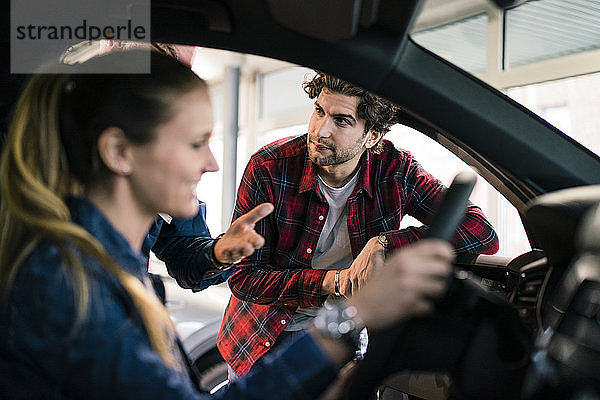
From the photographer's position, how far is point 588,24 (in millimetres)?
4297

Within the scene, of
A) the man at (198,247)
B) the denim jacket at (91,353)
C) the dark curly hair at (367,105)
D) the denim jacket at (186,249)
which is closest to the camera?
the denim jacket at (91,353)

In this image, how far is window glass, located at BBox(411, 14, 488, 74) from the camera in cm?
493

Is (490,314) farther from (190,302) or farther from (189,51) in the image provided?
(190,302)

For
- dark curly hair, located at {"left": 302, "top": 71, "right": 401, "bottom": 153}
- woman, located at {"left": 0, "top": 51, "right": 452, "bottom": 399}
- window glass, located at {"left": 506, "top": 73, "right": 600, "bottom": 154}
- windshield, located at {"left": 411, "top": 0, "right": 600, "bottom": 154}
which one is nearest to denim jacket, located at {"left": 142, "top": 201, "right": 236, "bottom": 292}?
woman, located at {"left": 0, "top": 51, "right": 452, "bottom": 399}

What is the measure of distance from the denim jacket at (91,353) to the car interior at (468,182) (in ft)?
0.37

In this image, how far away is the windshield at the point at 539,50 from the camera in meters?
4.31

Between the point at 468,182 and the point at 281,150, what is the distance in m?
1.14

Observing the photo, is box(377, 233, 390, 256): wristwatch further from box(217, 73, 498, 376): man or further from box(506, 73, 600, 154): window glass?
box(506, 73, 600, 154): window glass

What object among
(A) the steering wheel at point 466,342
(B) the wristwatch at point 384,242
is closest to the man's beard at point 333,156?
(B) the wristwatch at point 384,242

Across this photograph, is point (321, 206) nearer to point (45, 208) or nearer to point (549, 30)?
point (45, 208)

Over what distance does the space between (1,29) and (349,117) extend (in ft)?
3.89

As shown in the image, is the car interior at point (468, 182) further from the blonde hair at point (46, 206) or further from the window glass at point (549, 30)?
the window glass at point (549, 30)

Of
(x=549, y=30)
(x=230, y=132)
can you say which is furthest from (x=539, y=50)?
(x=230, y=132)

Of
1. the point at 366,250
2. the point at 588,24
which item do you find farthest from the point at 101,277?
the point at 588,24
